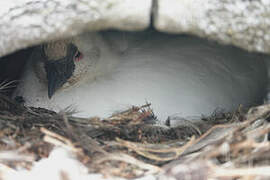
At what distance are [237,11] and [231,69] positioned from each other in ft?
1.72

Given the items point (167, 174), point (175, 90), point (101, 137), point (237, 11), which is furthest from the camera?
point (175, 90)

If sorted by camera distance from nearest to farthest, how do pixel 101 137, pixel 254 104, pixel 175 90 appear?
pixel 101 137 → pixel 254 104 → pixel 175 90

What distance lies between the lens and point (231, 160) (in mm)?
1077

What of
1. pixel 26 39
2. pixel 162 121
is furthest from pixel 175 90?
pixel 26 39

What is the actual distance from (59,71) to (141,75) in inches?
13.6

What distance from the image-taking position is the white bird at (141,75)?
1.66m

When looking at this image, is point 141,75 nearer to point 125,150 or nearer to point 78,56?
point 78,56

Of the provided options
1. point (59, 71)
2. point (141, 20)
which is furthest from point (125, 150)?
point (59, 71)

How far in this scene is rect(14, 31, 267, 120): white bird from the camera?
5.43 ft

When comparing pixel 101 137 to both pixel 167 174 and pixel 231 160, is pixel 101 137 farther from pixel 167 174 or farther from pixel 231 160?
pixel 231 160

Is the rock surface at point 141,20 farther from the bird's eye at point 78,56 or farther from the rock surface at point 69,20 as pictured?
the bird's eye at point 78,56

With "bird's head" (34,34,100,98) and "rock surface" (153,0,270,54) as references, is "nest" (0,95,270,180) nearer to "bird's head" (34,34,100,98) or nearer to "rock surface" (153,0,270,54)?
"rock surface" (153,0,270,54)

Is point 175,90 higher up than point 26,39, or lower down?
lower down

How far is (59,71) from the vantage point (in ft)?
5.49
